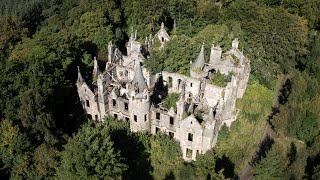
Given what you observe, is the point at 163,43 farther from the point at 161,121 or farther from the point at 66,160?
the point at 66,160

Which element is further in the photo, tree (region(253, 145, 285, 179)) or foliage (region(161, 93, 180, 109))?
foliage (region(161, 93, 180, 109))

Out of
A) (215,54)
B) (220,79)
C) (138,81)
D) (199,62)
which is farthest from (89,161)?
(215,54)

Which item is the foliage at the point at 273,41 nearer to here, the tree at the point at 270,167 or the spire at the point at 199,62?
the spire at the point at 199,62

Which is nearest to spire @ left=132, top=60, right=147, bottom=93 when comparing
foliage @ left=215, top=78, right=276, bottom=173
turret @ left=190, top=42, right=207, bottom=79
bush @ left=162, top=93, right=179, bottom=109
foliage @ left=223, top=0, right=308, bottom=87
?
bush @ left=162, top=93, right=179, bottom=109

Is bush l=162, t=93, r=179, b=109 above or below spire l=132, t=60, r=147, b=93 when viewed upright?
below

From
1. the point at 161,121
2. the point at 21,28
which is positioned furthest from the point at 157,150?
the point at 21,28

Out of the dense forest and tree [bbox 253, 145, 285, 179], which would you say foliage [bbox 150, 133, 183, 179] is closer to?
the dense forest

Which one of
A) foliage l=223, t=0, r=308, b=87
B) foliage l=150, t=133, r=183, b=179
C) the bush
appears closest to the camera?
foliage l=150, t=133, r=183, b=179
